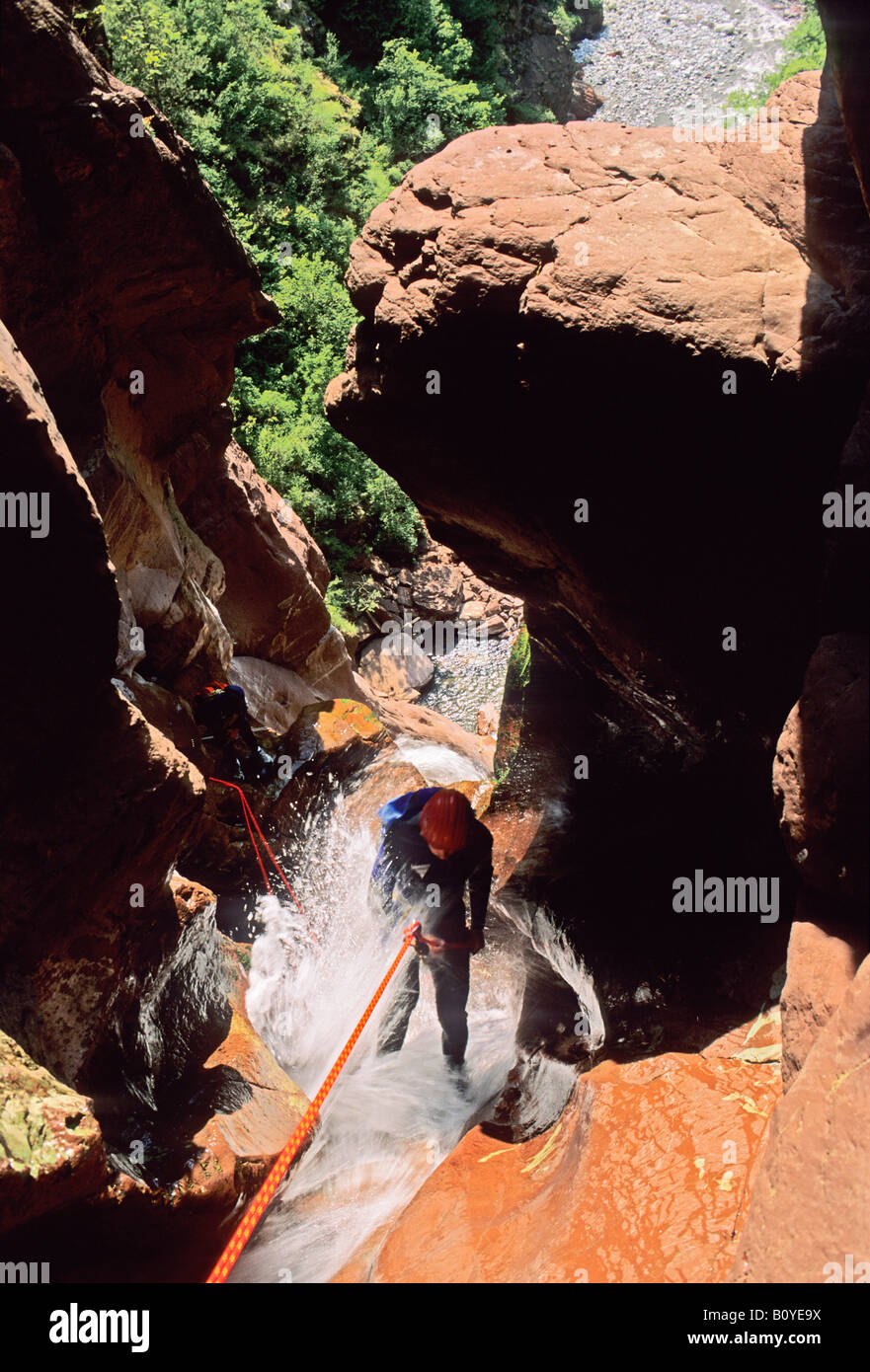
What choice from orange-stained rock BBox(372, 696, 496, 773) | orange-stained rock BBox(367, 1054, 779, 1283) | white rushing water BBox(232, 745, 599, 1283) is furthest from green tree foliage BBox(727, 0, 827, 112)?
orange-stained rock BBox(367, 1054, 779, 1283)

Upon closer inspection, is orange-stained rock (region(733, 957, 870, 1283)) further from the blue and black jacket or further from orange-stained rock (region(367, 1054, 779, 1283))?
the blue and black jacket

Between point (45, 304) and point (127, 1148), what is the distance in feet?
14.3

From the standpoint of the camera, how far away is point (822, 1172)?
6.44 ft

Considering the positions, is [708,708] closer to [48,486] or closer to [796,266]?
[796,266]

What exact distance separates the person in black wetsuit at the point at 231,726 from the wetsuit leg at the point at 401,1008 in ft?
8.75

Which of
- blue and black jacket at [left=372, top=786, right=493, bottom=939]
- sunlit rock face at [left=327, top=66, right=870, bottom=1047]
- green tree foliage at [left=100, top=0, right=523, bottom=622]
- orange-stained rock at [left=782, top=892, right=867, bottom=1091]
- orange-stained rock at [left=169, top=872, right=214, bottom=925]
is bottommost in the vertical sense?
orange-stained rock at [left=169, top=872, right=214, bottom=925]

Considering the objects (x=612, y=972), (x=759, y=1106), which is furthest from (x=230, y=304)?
(x=759, y=1106)

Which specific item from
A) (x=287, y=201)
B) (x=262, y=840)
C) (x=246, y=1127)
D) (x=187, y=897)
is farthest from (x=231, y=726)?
(x=287, y=201)

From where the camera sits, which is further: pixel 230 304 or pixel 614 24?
pixel 614 24

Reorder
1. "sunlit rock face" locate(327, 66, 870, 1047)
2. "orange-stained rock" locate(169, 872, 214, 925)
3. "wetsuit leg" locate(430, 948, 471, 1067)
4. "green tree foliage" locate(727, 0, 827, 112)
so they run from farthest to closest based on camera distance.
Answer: "green tree foliage" locate(727, 0, 827, 112)
"orange-stained rock" locate(169, 872, 214, 925)
"wetsuit leg" locate(430, 948, 471, 1067)
"sunlit rock face" locate(327, 66, 870, 1047)

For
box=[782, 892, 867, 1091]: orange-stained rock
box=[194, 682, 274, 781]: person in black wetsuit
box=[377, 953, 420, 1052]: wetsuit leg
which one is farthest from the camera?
box=[194, 682, 274, 781]: person in black wetsuit

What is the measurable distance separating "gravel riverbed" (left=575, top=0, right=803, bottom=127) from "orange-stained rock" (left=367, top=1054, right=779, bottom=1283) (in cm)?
4025

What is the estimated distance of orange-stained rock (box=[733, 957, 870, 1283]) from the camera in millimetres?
1822
